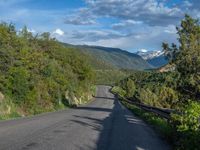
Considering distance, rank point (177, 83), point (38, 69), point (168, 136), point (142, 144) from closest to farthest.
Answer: point (142, 144)
point (168, 136)
point (177, 83)
point (38, 69)

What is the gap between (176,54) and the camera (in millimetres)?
41781

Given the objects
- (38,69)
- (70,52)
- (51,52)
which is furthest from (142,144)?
(70,52)

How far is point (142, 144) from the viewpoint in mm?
15359

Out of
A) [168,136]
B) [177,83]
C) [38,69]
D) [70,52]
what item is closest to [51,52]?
[70,52]

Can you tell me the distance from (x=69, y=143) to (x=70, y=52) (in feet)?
259

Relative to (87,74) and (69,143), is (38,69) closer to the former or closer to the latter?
(69,143)

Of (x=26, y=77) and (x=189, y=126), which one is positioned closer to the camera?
(x=189, y=126)

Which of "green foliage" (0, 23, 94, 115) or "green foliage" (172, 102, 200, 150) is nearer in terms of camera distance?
"green foliage" (172, 102, 200, 150)

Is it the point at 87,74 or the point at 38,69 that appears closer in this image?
the point at 38,69

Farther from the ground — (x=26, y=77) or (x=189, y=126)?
(x=26, y=77)

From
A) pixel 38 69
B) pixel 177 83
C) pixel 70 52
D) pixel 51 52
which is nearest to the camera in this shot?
pixel 177 83


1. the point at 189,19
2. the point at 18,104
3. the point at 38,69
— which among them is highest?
the point at 189,19

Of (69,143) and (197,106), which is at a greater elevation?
(197,106)

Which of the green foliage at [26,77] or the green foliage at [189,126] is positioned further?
the green foliage at [26,77]
